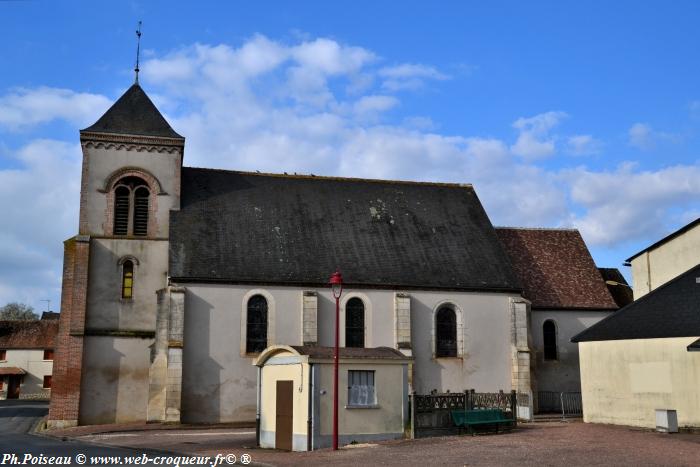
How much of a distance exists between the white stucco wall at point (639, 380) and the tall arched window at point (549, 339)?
27.4 ft

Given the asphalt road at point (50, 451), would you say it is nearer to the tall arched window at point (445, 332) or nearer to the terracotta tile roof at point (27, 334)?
the tall arched window at point (445, 332)

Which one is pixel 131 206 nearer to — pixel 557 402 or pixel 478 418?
pixel 478 418

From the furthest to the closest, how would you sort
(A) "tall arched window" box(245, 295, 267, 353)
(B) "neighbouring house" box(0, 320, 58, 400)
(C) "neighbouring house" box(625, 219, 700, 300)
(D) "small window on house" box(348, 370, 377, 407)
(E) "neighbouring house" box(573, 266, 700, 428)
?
(B) "neighbouring house" box(0, 320, 58, 400) → (A) "tall arched window" box(245, 295, 267, 353) → (C) "neighbouring house" box(625, 219, 700, 300) → (E) "neighbouring house" box(573, 266, 700, 428) → (D) "small window on house" box(348, 370, 377, 407)

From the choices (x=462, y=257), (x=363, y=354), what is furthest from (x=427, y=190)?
(x=363, y=354)

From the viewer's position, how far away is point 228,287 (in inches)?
1182

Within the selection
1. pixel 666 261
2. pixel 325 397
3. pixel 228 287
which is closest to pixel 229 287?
pixel 228 287

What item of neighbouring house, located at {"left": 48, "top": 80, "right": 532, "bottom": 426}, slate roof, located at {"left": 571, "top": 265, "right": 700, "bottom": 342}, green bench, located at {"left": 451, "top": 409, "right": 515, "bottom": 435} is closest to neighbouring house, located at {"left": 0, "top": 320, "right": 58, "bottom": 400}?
neighbouring house, located at {"left": 48, "top": 80, "right": 532, "bottom": 426}

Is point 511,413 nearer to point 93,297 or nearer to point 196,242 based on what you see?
point 196,242

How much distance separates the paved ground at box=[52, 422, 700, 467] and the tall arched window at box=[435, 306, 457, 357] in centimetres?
859

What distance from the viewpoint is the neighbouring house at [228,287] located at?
95.0 feet

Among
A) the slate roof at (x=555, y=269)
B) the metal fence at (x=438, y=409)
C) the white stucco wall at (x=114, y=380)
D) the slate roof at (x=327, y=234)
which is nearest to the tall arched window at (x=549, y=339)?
the slate roof at (x=555, y=269)

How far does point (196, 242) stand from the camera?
31.0m

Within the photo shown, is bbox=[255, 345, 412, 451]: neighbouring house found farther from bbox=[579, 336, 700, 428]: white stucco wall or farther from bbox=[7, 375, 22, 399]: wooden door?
bbox=[7, 375, 22, 399]: wooden door

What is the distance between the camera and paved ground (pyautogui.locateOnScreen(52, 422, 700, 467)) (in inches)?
619
